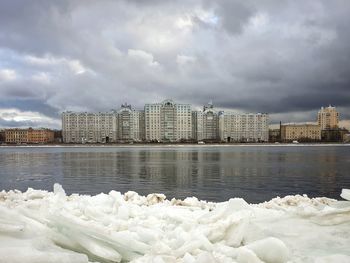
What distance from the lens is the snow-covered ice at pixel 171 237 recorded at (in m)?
5.94

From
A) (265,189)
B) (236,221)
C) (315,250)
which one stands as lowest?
(265,189)

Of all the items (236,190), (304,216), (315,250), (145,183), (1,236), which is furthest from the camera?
(145,183)

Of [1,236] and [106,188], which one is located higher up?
[1,236]

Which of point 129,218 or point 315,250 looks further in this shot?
point 129,218

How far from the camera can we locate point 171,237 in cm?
762

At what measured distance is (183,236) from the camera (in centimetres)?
728

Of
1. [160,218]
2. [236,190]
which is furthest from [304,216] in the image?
[236,190]

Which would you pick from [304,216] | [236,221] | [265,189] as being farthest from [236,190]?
[236,221]

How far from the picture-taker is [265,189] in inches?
1086

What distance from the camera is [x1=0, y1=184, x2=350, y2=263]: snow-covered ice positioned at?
5.94 meters

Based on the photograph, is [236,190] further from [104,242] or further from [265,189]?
[104,242]

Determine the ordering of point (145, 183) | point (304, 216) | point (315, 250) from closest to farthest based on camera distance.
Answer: point (315, 250) → point (304, 216) → point (145, 183)

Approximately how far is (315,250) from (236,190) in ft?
65.3

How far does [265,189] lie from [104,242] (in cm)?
2270
